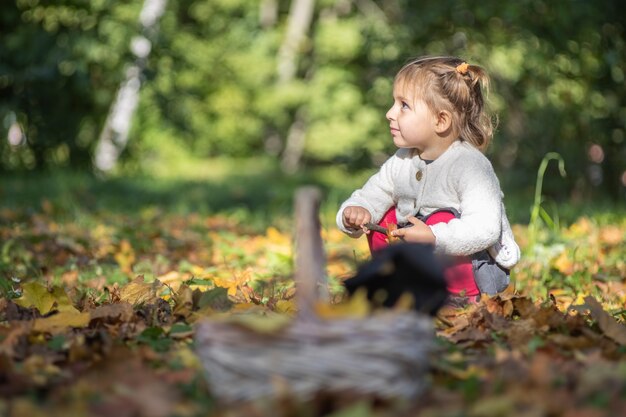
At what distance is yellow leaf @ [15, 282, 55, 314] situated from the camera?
2.76 meters

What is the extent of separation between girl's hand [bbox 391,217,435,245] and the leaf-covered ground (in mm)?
279

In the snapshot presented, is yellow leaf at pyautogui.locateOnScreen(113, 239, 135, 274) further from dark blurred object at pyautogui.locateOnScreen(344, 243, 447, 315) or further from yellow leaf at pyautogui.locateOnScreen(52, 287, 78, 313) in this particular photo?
dark blurred object at pyautogui.locateOnScreen(344, 243, 447, 315)

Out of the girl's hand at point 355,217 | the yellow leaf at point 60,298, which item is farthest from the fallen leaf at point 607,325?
the yellow leaf at point 60,298

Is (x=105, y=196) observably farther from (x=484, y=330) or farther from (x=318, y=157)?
(x=318, y=157)

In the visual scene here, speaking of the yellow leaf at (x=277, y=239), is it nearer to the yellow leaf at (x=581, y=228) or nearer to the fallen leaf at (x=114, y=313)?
the yellow leaf at (x=581, y=228)

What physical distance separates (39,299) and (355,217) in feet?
3.77

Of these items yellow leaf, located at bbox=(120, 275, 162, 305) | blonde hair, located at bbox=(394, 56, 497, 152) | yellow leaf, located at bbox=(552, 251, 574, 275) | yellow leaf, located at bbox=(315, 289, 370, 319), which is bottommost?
yellow leaf, located at bbox=(552, 251, 574, 275)

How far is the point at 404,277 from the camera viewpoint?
2125mm

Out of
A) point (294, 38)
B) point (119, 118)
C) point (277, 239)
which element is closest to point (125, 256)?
point (277, 239)

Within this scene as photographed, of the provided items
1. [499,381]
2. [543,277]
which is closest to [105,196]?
[543,277]

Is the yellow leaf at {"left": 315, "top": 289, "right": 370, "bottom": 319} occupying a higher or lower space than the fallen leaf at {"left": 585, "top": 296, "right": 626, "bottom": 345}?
higher

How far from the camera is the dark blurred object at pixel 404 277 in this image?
205cm

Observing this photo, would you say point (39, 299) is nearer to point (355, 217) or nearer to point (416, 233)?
point (355, 217)

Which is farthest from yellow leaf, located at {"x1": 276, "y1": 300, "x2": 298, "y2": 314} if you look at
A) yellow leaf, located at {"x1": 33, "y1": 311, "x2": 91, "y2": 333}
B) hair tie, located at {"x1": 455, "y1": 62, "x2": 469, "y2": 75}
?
hair tie, located at {"x1": 455, "y1": 62, "x2": 469, "y2": 75}
